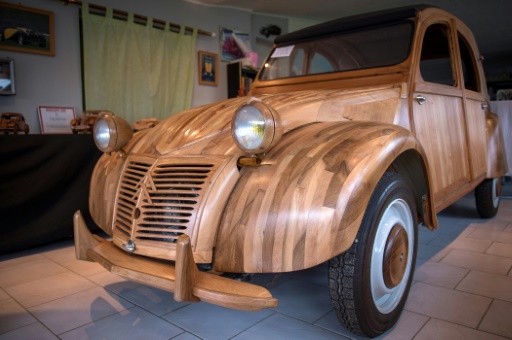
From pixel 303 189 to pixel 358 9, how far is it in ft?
19.2

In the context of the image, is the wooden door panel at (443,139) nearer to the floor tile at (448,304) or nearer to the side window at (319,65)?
the floor tile at (448,304)

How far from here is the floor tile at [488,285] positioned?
1897mm

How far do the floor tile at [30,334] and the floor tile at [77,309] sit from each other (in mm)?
29

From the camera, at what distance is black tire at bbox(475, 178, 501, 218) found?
3338 millimetres

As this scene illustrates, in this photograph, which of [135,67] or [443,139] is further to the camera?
[135,67]

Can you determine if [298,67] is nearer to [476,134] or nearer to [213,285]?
[476,134]

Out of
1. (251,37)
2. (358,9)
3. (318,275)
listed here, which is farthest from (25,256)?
(358,9)

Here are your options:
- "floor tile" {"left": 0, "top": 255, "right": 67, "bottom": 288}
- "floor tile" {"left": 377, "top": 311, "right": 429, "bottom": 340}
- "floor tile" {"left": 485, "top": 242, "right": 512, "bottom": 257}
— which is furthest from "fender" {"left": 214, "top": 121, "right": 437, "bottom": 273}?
"floor tile" {"left": 485, "top": 242, "right": 512, "bottom": 257}

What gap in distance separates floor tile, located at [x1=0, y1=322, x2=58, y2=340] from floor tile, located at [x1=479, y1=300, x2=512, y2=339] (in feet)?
5.96

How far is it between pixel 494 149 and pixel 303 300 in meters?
2.37

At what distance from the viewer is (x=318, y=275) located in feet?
7.26

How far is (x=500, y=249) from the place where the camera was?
262 cm

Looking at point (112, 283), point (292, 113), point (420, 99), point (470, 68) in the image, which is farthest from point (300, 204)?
point (470, 68)

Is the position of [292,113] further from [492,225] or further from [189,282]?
[492,225]
